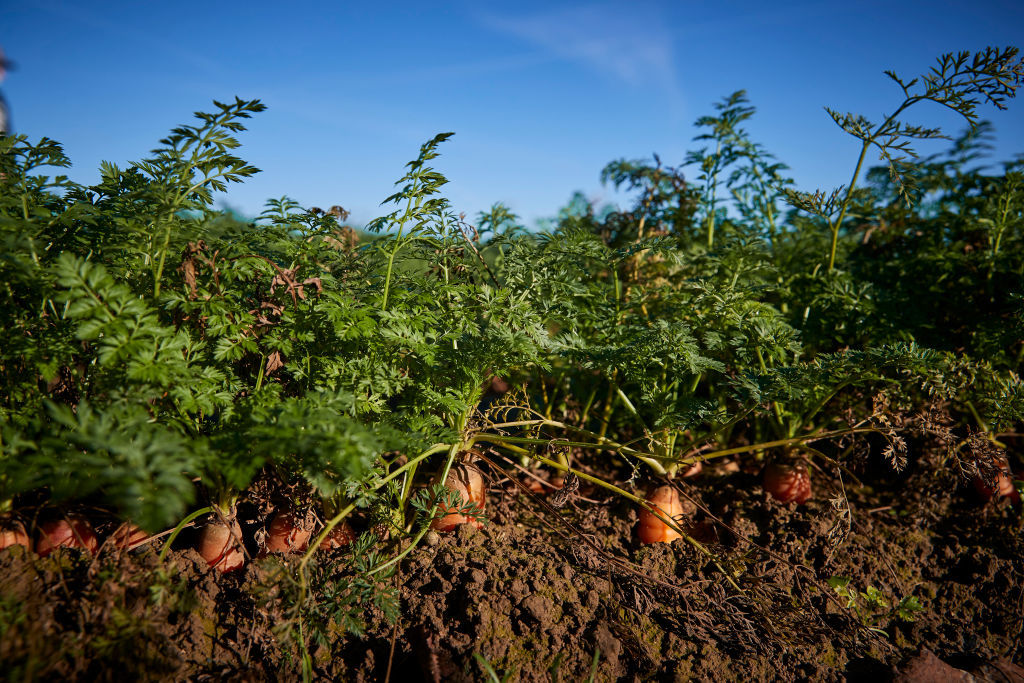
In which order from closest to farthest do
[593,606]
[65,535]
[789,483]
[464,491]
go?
[65,535], [593,606], [464,491], [789,483]

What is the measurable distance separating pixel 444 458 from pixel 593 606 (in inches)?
32.8

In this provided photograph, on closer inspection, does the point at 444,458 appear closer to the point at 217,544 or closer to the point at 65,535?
the point at 217,544

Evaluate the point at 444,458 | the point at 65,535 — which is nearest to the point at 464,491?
the point at 444,458

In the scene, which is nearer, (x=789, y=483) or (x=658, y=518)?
(x=658, y=518)

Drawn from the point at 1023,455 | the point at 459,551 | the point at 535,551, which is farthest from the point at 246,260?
the point at 1023,455

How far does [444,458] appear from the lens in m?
2.27

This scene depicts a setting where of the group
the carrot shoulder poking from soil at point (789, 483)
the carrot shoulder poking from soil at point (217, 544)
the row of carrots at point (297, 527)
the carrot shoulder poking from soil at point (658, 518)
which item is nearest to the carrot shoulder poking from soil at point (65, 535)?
the row of carrots at point (297, 527)

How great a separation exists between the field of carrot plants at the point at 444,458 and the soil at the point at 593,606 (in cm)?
1

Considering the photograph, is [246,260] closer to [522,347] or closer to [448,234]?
[448,234]

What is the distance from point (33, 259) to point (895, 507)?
3.82 m

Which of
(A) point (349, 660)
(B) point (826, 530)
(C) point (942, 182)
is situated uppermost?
(C) point (942, 182)

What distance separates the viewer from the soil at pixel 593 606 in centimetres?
149

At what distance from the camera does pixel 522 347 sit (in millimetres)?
1847

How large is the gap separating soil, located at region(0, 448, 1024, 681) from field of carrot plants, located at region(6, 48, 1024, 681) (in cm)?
1
